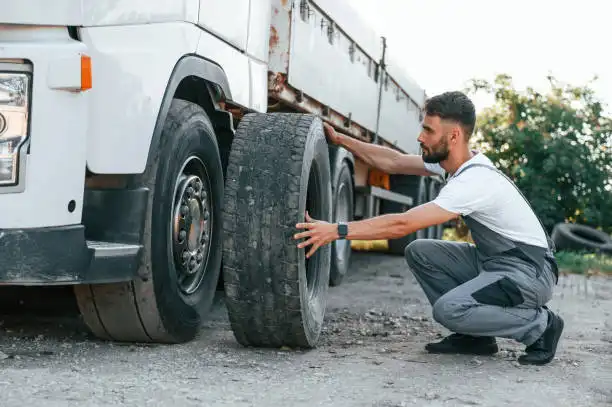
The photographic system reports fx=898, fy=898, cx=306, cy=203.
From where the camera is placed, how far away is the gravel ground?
3.11 meters

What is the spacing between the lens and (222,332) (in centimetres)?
462

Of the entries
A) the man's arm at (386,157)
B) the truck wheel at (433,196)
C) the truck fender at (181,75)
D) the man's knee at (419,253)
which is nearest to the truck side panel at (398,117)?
the truck wheel at (433,196)

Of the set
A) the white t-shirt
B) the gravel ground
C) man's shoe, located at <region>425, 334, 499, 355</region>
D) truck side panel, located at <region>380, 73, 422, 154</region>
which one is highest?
truck side panel, located at <region>380, 73, 422, 154</region>

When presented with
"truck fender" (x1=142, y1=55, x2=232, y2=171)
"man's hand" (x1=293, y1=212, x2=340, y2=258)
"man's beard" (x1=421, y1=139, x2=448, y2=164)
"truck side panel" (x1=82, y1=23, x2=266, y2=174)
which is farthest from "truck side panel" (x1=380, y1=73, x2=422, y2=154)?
"truck side panel" (x1=82, y1=23, x2=266, y2=174)

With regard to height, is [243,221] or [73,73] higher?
[73,73]

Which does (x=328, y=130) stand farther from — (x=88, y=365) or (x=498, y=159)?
(x=498, y=159)

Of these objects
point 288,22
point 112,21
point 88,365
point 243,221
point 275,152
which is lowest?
point 88,365

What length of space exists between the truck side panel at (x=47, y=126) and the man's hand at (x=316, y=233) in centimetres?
96

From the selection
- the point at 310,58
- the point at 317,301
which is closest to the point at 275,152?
the point at 317,301

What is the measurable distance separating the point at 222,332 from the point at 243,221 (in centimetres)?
105

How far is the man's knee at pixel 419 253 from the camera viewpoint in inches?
182

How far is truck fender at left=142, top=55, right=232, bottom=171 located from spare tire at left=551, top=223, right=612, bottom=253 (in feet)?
37.2

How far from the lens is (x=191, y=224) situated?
4191mm

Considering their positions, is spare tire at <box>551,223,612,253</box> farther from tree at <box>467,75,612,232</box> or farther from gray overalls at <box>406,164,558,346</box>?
gray overalls at <box>406,164,558,346</box>
